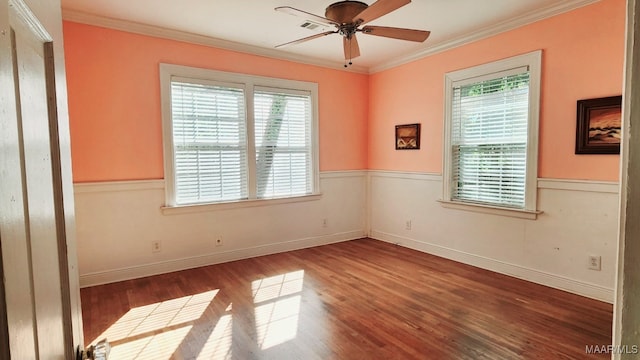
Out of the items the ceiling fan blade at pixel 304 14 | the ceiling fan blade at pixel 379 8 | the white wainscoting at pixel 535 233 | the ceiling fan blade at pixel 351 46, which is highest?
the ceiling fan blade at pixel 304 14

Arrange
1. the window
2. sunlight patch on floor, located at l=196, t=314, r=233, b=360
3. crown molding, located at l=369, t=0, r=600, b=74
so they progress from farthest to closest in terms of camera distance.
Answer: the window, crown molding, located at l=369, t=0, r=600, b=74, sunlight patch on floor, located at l=196, t=314, r=233, b=360

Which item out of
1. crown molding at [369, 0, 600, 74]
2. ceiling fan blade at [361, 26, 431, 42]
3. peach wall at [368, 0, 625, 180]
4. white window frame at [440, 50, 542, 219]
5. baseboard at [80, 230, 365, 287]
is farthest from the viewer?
baseboard at [80, 230, 365, 287]

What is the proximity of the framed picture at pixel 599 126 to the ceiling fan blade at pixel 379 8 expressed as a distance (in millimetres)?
1998

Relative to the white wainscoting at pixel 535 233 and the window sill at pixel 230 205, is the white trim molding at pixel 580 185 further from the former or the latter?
the window sill at pixel 230 205

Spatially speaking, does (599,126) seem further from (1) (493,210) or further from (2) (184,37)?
(2) (184,37)

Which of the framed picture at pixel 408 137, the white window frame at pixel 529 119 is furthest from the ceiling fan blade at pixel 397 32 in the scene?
the framed picture at pixel 408 137

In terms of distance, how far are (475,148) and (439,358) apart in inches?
99.7

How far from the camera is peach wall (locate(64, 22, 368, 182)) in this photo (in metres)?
3.22

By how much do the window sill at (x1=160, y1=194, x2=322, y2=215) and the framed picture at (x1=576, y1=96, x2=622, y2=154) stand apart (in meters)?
3.10

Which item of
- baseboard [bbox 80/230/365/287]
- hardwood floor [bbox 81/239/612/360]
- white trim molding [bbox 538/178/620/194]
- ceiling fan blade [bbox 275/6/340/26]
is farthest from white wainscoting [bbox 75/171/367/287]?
white trim molding [bbox 538/178/620/194]

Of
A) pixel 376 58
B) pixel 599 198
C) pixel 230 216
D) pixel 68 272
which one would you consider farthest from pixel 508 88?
pixel 68 272

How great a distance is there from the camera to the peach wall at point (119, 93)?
322cm

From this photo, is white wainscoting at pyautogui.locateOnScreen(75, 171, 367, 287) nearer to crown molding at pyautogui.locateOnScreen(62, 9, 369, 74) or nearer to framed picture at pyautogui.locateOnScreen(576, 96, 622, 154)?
crown molding at pyautogui.locateOnScreen(62, 9, 369, 74)

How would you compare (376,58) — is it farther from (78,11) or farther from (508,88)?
(78,11)
